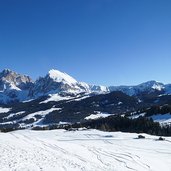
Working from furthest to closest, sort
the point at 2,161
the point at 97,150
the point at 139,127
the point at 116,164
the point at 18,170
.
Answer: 1. the point at 139,127
2. the point at 97,150
3. the point at 116,164
4. the point at 2,161
5. the point at 18,170

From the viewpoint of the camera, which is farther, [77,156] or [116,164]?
[77,156]

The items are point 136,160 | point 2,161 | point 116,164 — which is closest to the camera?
point 2,161

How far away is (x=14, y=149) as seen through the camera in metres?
44.8

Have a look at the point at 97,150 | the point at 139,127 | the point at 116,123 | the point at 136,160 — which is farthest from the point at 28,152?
the point at 116,123

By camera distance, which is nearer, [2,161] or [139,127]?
[2,161]

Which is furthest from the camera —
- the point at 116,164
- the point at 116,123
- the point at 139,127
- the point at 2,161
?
the point at 116,123

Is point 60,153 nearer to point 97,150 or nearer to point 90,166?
point 97,150

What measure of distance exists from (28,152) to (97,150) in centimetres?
1045

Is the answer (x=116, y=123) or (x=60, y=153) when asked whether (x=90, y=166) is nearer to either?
(x=60, y=153)

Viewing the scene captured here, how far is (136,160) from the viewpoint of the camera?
40.9 meters

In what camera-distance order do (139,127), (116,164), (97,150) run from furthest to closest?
1. (139,127)
2. (97,150)
3. (116,164)

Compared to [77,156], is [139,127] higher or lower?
higher

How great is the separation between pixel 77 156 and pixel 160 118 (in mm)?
138021

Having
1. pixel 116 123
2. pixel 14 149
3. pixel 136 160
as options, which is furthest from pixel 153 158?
pixel 116 123
